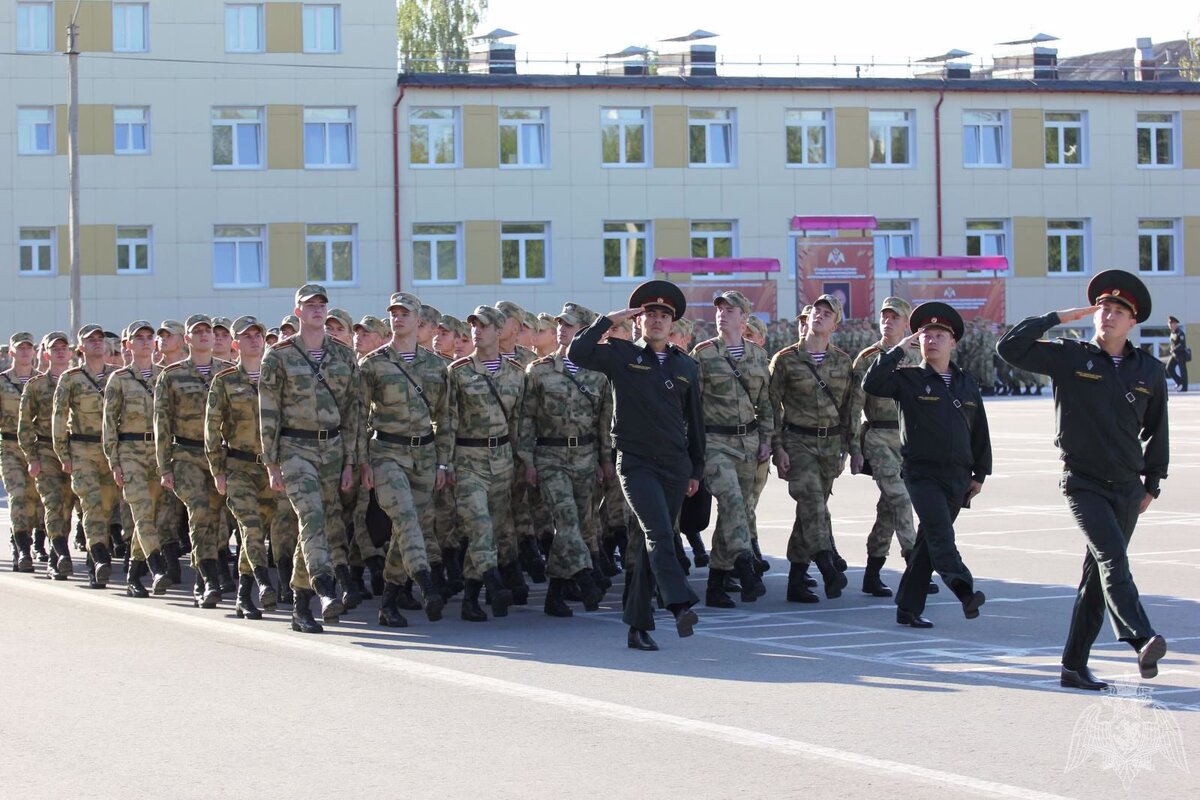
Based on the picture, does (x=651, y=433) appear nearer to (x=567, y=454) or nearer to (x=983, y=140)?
(x=567, y=454)

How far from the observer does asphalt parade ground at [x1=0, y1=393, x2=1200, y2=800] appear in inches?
271

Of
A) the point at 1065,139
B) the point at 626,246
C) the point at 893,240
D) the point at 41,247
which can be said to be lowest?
the point at 41,247

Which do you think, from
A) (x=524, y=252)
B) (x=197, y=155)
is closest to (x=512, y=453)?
(x=197, y=155)

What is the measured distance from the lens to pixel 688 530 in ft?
36.6

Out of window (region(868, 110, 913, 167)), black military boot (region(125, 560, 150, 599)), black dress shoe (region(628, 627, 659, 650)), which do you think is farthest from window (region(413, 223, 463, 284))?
black dress shoe (region(628, 627, 659, 650))

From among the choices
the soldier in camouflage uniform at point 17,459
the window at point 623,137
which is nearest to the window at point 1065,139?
the window at point 623,137

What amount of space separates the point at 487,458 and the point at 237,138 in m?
36.9

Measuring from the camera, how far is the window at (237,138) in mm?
46969

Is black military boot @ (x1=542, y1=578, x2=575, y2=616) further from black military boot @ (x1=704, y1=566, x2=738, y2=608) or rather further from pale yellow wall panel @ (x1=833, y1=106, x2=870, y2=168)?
pale yellow wall panel @ (x1=833, y1=106, x2=870, y2=168)

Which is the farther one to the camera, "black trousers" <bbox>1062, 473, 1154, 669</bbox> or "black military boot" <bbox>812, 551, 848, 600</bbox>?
"black military boot" <bbox>812, 551, 848, 600</bbox>

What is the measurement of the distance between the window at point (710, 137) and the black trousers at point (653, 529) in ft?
132

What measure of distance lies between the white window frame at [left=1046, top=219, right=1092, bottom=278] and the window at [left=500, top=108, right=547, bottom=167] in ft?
49.9

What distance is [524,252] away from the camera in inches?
1938

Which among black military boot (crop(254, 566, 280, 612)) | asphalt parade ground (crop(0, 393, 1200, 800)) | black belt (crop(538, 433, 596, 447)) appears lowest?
asphalt parade ground (crop(0, 393, 1200, 800))
